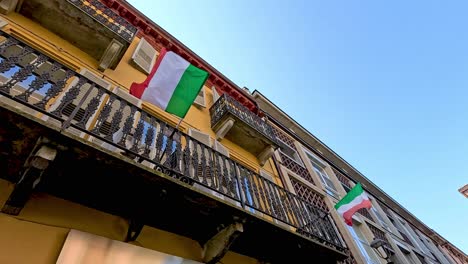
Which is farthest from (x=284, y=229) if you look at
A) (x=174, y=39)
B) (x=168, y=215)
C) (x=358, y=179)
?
(x=358, y=179)

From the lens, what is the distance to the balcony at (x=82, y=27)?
239 inches

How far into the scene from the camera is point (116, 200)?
12.7 feet

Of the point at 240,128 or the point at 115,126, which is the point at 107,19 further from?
the point at 240,128

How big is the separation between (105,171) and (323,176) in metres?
12.7

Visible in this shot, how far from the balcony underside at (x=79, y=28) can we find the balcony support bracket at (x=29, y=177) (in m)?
4.26

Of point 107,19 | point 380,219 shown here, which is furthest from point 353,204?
point 380,219

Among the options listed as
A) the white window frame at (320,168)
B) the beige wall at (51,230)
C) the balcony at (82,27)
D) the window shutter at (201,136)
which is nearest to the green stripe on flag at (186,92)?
the beige wall at (51,230)

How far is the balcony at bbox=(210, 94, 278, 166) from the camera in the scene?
8477 mm

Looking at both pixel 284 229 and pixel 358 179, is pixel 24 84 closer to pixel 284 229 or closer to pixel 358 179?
pixel 284 229

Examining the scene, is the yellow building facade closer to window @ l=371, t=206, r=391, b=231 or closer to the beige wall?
the beige wall

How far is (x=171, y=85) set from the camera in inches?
191

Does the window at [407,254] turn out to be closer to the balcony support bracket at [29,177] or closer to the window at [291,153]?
the window at [291,153]

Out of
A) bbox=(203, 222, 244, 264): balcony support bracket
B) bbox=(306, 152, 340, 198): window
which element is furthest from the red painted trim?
bbox=(203, 222, 244, 264): balcony support bracket

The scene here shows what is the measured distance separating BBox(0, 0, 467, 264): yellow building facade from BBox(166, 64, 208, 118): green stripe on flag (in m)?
0.35
